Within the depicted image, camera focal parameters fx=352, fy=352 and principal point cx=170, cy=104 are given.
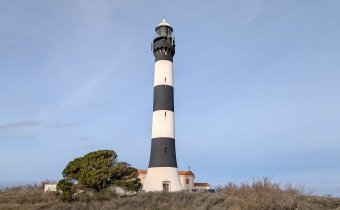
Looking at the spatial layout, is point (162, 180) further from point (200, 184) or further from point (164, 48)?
point (200, 184)

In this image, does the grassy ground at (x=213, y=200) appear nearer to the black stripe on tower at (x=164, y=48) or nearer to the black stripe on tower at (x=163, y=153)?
the black stripe on tower at (x=163, y=153)

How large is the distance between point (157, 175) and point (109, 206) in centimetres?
812

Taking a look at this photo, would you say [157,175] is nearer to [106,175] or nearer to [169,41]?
[106,175]

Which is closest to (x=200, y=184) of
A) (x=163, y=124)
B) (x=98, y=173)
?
(x=163, y=124)

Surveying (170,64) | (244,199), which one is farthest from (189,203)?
(170,64)

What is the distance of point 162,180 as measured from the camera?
88.7ft

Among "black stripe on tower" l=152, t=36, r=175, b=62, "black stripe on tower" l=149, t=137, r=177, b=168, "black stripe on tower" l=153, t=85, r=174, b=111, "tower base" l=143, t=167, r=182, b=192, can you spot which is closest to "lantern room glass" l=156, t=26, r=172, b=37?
"black stripe on tower" l=152, t=36, r=175, b=62

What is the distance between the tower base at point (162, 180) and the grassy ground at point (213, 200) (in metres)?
4.39

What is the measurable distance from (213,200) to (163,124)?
37.4ft

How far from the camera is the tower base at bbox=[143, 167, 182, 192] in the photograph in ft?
88.5

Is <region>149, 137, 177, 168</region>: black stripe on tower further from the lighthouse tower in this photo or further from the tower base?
the tower base

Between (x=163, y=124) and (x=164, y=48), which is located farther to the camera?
(x=164, y=48)

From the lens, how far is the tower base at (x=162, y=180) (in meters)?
27.0

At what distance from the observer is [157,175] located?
27.2 m
